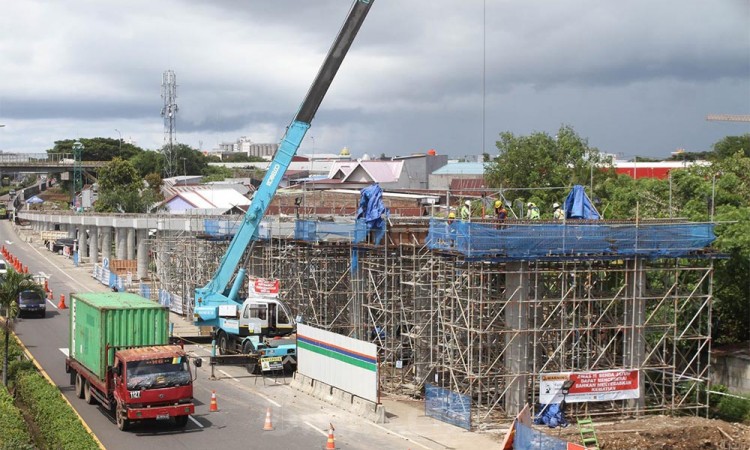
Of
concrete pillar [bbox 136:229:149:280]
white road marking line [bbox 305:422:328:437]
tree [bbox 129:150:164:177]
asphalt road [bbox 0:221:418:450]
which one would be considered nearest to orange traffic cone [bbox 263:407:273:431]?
asphalt road [bbox 0:221:418:450]

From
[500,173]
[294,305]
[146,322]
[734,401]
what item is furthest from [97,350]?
[500,173]

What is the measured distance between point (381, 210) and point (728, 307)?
556 inches

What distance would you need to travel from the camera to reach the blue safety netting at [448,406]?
Result: 24.5 metres

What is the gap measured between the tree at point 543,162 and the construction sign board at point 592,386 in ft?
118

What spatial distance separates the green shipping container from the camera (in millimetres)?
24547

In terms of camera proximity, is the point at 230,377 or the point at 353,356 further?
the point at 230,377

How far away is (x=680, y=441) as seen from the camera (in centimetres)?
2466

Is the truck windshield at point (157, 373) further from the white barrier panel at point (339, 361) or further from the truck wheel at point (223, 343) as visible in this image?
the truck wheel at point (223, 343)

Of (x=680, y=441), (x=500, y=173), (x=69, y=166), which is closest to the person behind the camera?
(x=680, y=441)

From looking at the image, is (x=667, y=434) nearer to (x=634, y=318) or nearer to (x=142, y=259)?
(x=634, y=318)

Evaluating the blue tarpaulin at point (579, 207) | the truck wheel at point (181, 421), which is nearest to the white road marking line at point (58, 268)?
the truck wheel at point (181, 421)

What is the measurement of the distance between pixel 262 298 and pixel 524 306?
479 inches

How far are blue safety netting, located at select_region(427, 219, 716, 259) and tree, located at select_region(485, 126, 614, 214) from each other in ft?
114

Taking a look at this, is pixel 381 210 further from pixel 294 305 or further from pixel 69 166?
pixel 69 166
